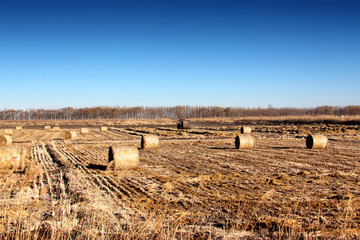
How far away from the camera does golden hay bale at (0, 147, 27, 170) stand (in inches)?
451

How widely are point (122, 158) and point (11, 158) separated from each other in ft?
14.2

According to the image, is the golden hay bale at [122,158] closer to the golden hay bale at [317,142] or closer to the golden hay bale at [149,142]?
the golden hay bale at [149,142]

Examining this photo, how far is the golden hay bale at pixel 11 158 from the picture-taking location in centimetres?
1146

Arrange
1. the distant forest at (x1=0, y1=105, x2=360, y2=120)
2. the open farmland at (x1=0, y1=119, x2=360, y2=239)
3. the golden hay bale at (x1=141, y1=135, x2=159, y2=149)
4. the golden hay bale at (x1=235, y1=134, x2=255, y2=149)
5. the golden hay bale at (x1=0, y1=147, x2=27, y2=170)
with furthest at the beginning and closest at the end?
the distant forest at (x1=0, y1=105, x2=360, y2=120) → the golden hay bale at (x1=141, y1=135, x2=159, y2=149) → the golden hay bale at (x1=235, y1=134, x2=255, y2=149) → the golden hay bale at (x1=0, y1=147, x2=27, y2=170) → the open farmland at (x1=0, y1=119, x2=360, y2=239)

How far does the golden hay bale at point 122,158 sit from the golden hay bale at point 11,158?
3.62m

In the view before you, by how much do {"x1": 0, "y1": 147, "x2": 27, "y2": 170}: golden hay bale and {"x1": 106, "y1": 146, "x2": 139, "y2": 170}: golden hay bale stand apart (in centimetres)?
362

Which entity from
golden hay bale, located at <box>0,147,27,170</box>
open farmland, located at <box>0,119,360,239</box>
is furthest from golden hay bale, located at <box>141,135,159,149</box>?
golden hay bale, located at <box>0,147,27,170</box>

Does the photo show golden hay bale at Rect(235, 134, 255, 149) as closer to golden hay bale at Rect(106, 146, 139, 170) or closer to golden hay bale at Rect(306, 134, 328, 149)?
golden hay bale at Rect(306, 134, 328, 149)

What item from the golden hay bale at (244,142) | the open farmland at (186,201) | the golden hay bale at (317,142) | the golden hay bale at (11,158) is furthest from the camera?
the golden hay bale at (244,142)

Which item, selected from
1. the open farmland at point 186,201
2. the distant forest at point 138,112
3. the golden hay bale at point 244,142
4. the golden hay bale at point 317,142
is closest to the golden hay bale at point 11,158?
the open farmland at point 186,201

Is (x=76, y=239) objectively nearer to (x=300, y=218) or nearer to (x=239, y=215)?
(x=239, y=215)

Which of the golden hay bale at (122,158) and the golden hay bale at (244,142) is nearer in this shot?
the golden hay bale at (122,158)

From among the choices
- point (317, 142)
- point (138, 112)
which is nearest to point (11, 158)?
point (317, 142)

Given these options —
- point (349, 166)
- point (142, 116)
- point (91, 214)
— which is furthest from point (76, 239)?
point (142, 116)
